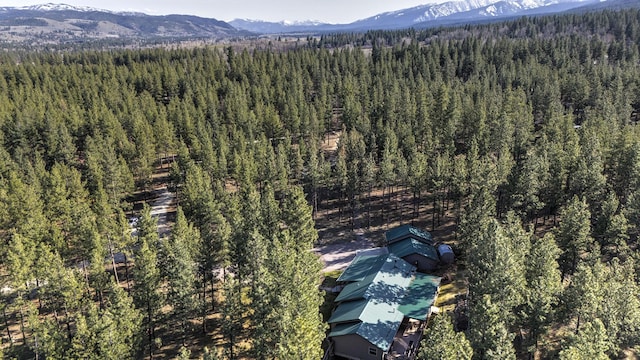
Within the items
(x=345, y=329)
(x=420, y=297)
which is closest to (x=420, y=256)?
(x=420, y=297)

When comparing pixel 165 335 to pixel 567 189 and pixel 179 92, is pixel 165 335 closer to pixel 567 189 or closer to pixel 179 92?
pixel 567 189

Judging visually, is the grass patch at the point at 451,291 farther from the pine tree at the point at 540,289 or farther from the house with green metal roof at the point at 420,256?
the pine tree at the point at 540,289

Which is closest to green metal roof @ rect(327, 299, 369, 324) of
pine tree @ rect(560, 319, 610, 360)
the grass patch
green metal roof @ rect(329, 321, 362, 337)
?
green metal roof @ rect(329, 321, 362, 337)

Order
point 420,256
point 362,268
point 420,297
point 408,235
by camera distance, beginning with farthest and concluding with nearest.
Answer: point 408,235 < point 420,256 < point 362,268 < point 420,297

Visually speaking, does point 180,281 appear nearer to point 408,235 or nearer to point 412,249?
point 412,249

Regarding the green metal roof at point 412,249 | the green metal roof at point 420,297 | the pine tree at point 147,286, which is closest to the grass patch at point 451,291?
the green metal roof at point 420,297

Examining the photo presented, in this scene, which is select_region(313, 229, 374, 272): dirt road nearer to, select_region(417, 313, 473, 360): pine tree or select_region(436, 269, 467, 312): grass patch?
select_region(436, 269, 467, 312): grass patch
